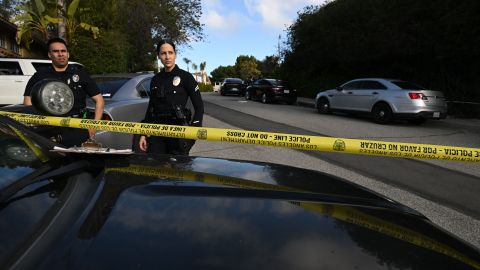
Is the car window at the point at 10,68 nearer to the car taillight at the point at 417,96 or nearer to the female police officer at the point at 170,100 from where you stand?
the female police officer at the point at 170,100

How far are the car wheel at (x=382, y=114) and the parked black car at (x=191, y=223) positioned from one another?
12.6 metres

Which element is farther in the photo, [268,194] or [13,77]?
[13,77]

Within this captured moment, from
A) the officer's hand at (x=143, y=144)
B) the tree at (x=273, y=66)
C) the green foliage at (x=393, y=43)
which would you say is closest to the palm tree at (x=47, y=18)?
the green foliage at (x=393, y=43)

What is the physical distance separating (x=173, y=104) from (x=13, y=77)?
10528mm

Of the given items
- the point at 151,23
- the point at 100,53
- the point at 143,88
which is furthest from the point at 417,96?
the point at 151,23

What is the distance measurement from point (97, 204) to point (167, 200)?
250 millimetres

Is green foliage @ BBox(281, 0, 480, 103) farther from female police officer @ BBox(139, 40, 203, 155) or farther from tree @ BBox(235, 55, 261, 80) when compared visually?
tree @ BBox(235, 55, 261, 80)

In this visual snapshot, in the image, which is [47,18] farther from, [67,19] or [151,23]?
[151,23]

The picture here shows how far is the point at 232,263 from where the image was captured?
1268 millimetres

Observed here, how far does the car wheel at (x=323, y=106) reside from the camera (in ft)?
57.0

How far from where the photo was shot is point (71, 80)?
416 cm

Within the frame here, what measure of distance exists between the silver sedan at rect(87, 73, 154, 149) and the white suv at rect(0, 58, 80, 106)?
7.31 m

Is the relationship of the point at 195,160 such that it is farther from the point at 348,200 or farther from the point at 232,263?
the point at 232,263

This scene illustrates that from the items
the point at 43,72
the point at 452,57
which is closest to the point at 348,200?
the point at 43,72
